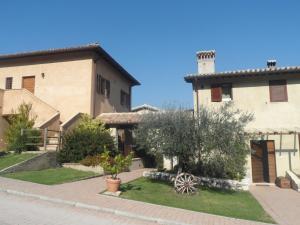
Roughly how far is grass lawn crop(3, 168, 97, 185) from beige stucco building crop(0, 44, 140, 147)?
17.8ft

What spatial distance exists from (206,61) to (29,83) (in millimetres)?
13185

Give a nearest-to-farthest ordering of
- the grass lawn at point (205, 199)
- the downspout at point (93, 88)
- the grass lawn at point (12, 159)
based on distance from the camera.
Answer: the grass lawn at point (205, 199), the grass lawn at point (12, 159), the downspout at point (93, 88)

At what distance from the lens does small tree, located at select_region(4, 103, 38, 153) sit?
59.6 ft

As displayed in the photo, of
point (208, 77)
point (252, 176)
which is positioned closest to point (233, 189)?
point (252, 176)

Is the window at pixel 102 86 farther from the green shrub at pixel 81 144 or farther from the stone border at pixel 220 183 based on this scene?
the stone border at pixel 220 183

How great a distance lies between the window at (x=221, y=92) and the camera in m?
19.7

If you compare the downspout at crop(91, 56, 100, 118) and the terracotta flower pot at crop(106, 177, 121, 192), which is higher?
the downspout at crop(91, 56, 100, 118)

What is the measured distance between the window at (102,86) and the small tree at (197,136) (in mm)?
10353

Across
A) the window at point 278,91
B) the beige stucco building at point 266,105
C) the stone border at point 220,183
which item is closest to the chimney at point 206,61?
the beige stucco building at point 266,105

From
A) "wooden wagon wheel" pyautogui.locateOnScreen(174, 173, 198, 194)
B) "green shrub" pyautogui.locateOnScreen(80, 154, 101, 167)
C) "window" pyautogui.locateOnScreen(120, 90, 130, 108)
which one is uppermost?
"window" pyautogui.locateOnScreen(120, 90, 130, 108)

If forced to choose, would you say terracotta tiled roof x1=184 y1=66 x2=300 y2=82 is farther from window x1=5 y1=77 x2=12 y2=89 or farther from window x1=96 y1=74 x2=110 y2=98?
window x1=5 y1=77 x2=12 y2=89

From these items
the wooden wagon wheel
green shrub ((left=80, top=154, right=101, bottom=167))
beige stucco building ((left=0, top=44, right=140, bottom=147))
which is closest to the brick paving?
the wooden wagon wheel

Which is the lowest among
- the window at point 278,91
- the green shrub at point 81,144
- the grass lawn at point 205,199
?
the grass lawn at point 205,199

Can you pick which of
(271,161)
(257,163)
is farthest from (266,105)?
(257,163)
